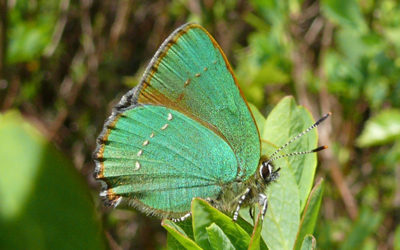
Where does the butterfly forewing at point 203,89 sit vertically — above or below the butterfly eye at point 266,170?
above

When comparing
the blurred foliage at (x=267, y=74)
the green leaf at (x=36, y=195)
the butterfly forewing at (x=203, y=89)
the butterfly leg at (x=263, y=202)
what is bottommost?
the blurred foliage at (x=267, y=74)

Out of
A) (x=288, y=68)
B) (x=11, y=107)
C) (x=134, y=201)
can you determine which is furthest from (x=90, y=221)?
(x=11, y=107)

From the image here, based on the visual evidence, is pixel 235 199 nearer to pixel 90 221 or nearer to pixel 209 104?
pixel 209 104

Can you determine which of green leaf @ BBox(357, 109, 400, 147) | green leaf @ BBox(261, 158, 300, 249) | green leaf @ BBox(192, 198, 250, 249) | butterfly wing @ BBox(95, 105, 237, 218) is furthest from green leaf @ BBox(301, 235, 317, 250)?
green leaf @ BBox(357, 109, 400, 147)

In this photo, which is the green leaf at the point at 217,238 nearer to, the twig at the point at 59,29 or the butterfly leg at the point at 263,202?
the butterfly leg at the point at 263,202

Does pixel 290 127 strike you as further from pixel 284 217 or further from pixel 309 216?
pixel 309 216

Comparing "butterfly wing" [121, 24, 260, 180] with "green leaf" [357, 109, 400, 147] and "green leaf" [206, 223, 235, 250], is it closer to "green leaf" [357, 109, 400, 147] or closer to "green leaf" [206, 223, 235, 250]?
"green leaf" [206, 223, 235, 250]

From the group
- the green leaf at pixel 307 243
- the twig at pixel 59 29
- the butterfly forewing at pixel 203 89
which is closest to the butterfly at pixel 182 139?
the butterfly forewing at pixel 203 89
